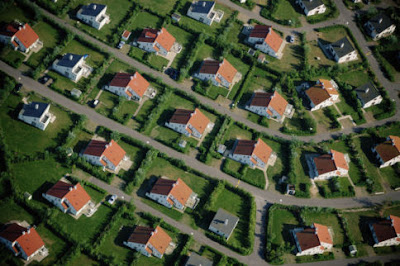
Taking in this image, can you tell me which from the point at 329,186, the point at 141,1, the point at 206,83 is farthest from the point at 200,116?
the point at 141,1

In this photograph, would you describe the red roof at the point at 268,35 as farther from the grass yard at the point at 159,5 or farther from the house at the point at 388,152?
the house at the point at 388,152

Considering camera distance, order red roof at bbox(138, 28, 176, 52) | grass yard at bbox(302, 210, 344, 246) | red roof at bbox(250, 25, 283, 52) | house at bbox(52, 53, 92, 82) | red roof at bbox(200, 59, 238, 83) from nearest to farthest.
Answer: grass yard at bbox(302, 210, 344, 246), house at bbox(52, 53, 92, 82), red roof at bbox(200, 59, 238, 83), red roof at bbox(138, 28, 176, 52), red roof at bbox(250, 25, 283, 52)

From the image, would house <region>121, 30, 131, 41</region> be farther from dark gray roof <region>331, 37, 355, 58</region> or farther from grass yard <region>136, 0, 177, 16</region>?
dark gray roof <region>331, 37, 355, 58</region>

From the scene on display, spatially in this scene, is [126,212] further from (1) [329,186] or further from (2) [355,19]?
(2) [355,19]

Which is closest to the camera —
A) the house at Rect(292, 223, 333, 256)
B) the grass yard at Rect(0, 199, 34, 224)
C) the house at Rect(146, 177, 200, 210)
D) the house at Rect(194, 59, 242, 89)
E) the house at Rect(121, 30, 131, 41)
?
the grass yard at Rect(0, 199, 34, 224)

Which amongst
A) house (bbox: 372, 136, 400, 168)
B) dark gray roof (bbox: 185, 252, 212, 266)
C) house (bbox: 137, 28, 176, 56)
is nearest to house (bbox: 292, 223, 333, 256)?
dark gray roof (bbox: 185, 252, 212, 266)

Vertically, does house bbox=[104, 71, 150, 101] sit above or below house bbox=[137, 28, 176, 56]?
below

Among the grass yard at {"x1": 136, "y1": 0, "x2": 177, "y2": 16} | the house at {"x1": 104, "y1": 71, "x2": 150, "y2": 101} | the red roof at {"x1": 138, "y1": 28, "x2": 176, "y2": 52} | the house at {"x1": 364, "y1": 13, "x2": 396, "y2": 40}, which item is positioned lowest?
the house at {"x1": 104, "y1": 71, "x2": 150, "y2": 101}
